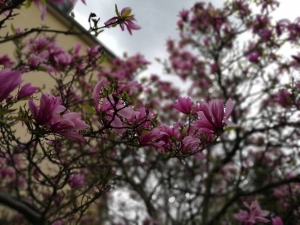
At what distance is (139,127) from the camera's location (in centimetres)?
129

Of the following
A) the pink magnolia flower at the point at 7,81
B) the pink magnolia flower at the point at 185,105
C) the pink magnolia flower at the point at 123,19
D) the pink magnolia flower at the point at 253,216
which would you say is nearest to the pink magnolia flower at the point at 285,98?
the pink magnolia flower at the point at 253,216

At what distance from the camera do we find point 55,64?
2.60m

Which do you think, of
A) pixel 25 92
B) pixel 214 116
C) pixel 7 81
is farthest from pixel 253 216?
pixel 7 81

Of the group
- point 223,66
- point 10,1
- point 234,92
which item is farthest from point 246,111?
point 10,1

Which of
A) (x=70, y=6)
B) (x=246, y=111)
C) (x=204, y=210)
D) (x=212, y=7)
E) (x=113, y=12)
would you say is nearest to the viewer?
(x=113, y=12)

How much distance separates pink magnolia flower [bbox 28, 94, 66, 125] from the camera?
1.07 meters

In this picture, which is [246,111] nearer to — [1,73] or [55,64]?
[55,64]

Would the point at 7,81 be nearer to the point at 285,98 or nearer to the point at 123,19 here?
the point at 123,19

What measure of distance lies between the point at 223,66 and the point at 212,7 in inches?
38.4

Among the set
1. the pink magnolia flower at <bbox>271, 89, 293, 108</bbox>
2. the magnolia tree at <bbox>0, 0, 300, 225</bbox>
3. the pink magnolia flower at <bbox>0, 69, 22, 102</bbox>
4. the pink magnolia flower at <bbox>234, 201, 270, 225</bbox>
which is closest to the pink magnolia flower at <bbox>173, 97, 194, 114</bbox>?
the magnolia tree at <bbox>0, 0, 300, 225</bbox>

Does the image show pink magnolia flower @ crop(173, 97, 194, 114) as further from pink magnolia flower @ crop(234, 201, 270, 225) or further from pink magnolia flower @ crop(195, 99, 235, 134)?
pink magnolia flower @ crop(234, 201, 270, 225)

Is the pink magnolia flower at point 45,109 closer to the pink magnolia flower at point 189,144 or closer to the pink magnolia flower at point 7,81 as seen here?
the pink magnolia flower at point 7,81

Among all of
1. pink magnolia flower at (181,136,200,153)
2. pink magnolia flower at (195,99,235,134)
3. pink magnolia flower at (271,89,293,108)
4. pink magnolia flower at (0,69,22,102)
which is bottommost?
pink magnolia flower at (0,69,22,102)

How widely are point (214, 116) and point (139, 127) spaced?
0.97 ft
